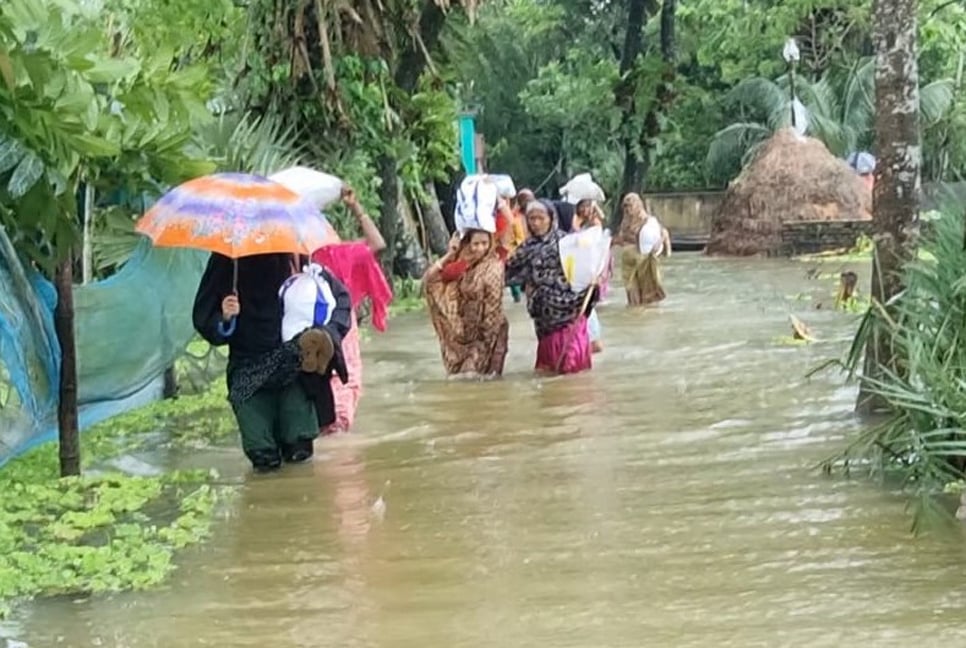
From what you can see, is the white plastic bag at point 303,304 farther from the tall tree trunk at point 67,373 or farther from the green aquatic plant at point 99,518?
the tall tree trunk at point 67,373

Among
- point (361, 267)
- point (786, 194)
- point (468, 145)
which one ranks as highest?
point (468, 145)

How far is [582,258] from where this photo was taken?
11797 mm

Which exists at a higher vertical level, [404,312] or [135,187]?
[135,187]

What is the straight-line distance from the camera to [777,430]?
8867 mm

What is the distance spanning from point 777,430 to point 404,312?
30.5 feet

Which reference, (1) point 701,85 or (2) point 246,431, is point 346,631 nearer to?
(2) point 246,431

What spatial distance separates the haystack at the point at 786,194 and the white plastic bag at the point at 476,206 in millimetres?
17585

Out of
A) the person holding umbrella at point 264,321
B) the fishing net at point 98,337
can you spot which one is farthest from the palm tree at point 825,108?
the person holding umbrella at point 264,321

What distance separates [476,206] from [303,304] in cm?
351

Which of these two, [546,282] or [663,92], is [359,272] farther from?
[663,92]

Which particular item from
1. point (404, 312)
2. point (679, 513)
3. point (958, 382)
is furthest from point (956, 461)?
point (404, 312)

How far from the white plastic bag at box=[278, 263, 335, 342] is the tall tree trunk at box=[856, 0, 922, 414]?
3.10 meters

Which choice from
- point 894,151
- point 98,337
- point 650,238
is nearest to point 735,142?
point 650,238

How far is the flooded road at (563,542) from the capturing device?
16.9 ft
